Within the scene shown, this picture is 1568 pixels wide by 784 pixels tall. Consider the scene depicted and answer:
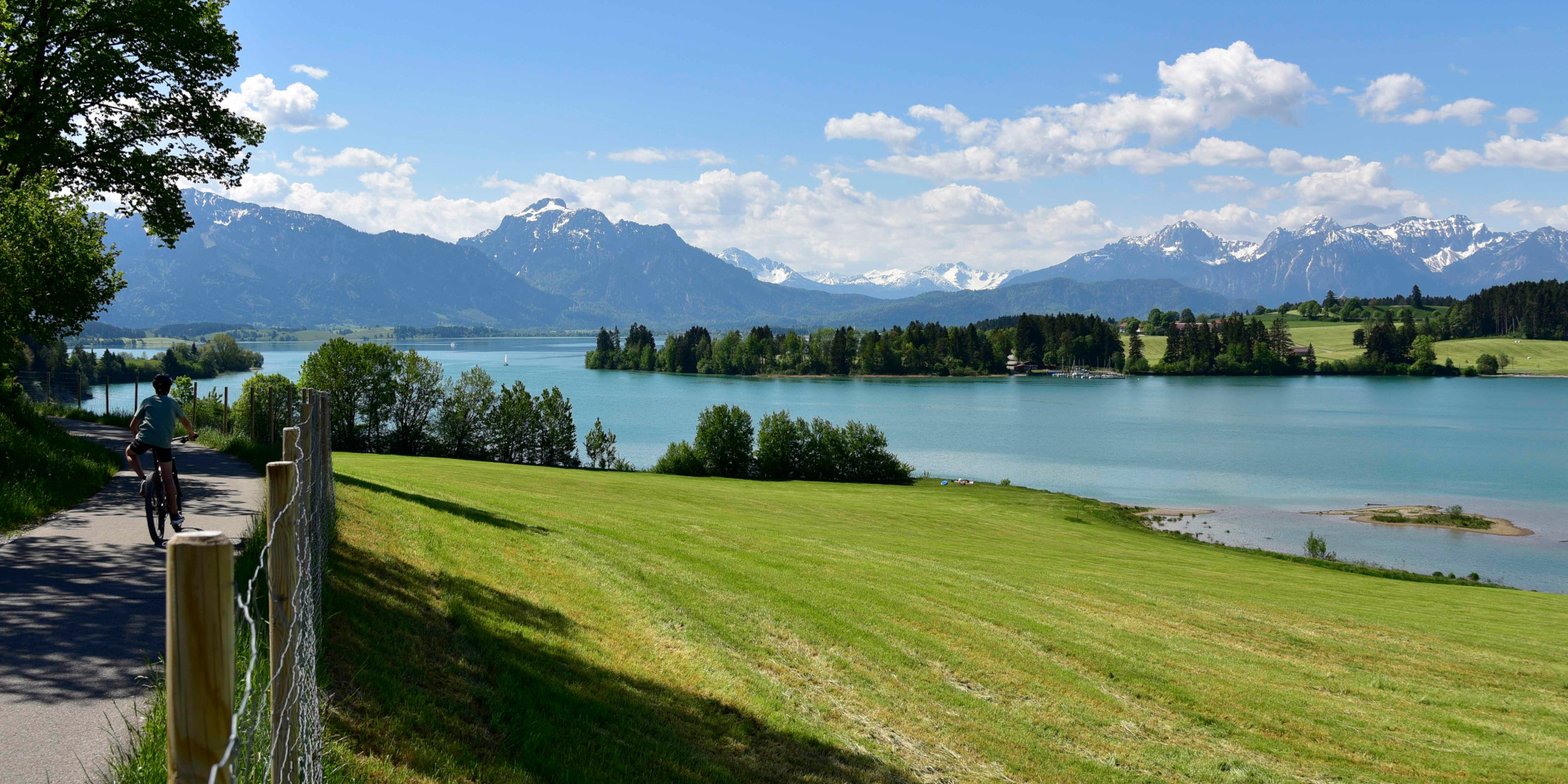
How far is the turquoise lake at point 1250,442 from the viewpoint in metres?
55.1

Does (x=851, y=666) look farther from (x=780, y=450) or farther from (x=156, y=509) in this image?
(x=780, y=450)

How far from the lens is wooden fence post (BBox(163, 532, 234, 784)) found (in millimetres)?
2426

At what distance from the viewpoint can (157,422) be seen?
41.3 feet

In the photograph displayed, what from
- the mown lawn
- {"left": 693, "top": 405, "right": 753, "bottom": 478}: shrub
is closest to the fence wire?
{"left": 693, "top": 405, "right": 753, "bottom": 478}: shrub

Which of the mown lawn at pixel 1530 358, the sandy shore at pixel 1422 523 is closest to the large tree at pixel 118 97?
the sandy shore at pixel 1422 523

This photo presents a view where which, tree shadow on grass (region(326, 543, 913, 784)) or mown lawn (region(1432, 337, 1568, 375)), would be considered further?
mown lawn (region(1432, 337, 1568, 375))

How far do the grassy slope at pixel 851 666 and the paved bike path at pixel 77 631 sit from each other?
158 cm

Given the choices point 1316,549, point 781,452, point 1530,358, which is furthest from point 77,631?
point 1530,358

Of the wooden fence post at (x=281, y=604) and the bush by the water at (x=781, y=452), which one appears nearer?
the wooden fence post at (x=281, y=604)

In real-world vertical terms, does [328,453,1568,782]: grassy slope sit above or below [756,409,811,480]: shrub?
above

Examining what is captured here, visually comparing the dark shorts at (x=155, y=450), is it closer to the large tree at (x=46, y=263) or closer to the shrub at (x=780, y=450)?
the large tree at (x=46, y=263)

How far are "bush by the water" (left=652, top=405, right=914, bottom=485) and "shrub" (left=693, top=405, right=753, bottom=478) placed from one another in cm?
7

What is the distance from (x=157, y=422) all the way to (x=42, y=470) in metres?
6.56

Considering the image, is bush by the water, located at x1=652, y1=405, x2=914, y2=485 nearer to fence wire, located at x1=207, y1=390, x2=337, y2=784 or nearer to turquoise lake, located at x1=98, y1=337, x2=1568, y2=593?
turquoise lake, located at x1=98, y1=337, x2=1568, y2=593
